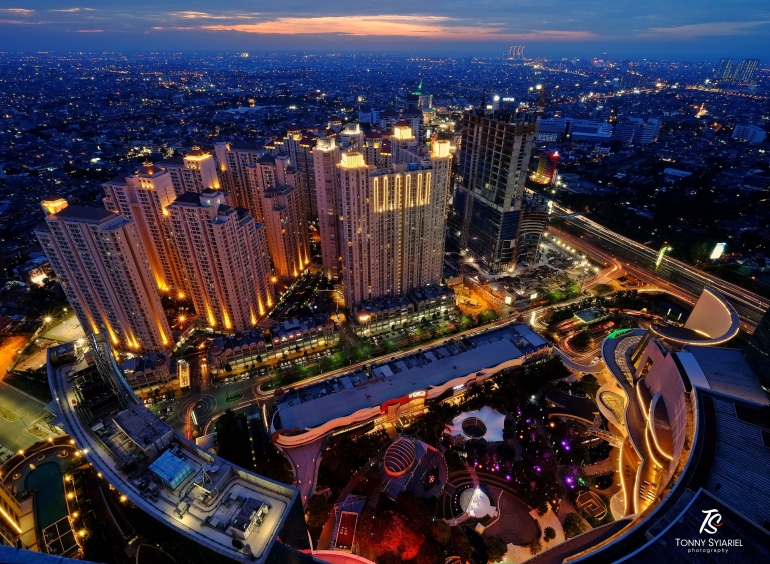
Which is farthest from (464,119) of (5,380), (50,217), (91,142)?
(91,142)

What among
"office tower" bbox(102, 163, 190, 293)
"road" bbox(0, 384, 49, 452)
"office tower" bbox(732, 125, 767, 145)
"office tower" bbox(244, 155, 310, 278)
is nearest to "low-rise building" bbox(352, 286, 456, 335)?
"office tower" bbox(244, 155, 310, 278)

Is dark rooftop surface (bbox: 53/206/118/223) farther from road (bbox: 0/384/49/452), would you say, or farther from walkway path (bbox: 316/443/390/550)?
walkway path (bbox: 316/443/390/550)

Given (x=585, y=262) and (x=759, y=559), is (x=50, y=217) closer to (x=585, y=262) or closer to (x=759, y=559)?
(x=759, y=559)

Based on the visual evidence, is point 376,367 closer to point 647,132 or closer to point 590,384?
point 590,384

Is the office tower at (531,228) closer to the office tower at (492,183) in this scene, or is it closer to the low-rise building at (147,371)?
the office tower at (492,183)

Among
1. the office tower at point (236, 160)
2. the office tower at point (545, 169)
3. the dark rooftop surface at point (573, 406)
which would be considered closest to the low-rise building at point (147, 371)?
the office tower at point (236, 160)

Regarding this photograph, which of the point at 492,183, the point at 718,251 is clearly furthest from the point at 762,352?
the point at 492,183
